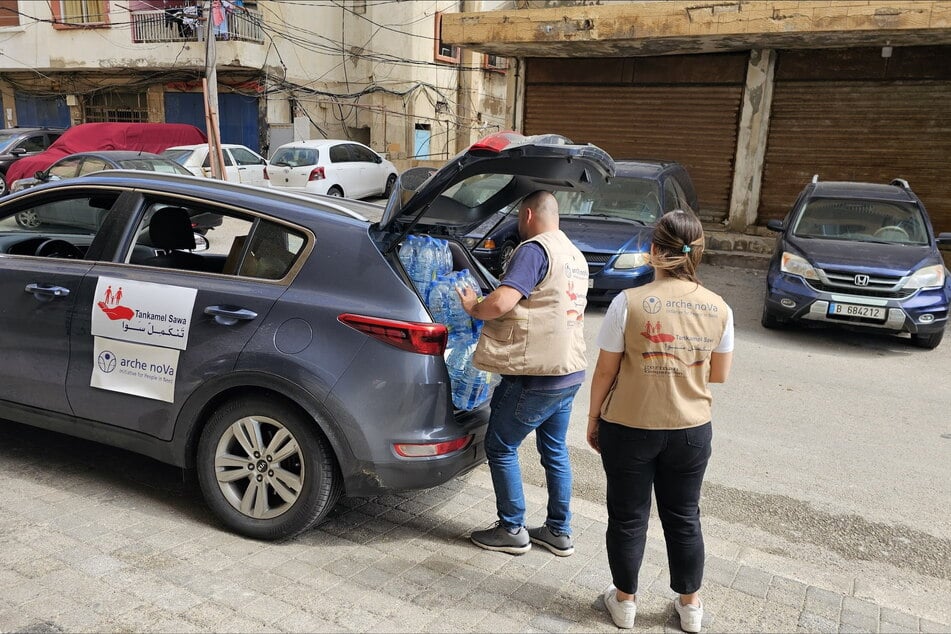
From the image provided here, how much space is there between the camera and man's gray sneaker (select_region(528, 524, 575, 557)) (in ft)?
11.4

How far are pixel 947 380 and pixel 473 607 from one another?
5.77 m

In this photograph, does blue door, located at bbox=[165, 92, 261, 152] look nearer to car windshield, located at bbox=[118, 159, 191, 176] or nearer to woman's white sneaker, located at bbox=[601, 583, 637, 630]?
car windshield, located at bbox=[118, 159, 191, 176]

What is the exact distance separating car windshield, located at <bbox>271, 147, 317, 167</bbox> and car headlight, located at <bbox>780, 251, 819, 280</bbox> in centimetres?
1225

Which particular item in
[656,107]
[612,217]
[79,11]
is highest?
[79,11]

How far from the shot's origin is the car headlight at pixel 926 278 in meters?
7.55

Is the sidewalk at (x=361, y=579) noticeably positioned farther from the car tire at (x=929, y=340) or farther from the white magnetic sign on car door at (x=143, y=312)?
the car tire at (x=929, y=340)

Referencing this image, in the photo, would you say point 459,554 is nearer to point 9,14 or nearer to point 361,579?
point 361,579

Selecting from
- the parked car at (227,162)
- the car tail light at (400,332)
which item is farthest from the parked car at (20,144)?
the car tail light at (400,332)

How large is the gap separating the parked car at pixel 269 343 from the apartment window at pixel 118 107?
85.7 ft

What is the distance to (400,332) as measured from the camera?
126 inches

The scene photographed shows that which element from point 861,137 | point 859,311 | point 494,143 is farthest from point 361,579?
point 861,137

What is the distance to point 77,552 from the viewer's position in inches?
129

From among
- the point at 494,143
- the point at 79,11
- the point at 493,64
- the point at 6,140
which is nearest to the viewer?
the point at 494,143

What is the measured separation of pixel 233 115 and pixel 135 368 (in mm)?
24091
